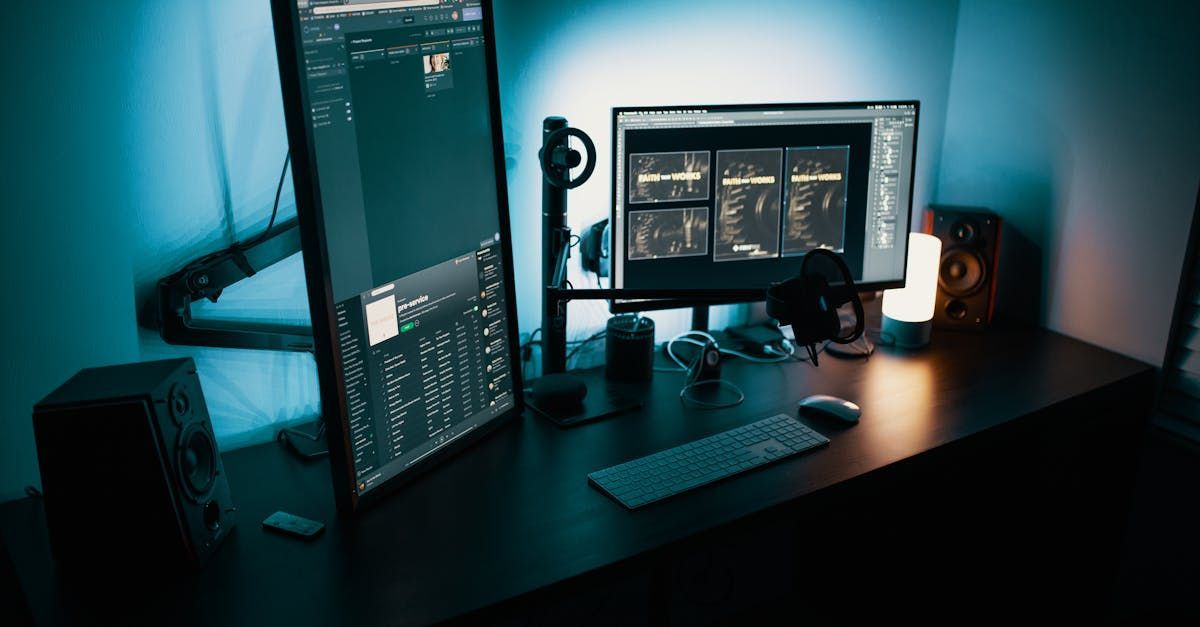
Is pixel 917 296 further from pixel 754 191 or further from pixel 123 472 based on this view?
pixel 123 472

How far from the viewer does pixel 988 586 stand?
2074 mm

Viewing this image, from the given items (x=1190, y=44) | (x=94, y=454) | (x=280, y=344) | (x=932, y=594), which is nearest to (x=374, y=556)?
(x=94, y=454)

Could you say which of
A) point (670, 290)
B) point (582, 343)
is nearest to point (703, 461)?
point (670, 290)

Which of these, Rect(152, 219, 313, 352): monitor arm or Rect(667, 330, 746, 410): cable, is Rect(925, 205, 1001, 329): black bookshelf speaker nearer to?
Rect(667, 330, 746, 410): cable

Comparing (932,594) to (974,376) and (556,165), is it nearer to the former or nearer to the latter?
(974,376)

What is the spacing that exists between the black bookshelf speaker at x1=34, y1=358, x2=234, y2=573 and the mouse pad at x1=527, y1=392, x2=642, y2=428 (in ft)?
2.00

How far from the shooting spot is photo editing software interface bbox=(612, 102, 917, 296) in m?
1.72

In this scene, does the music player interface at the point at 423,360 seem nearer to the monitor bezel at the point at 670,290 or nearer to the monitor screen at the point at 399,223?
the monitor screen at the point at 399,223

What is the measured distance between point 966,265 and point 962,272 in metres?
0.02

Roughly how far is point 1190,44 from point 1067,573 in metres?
1.15

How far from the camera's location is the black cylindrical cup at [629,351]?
5.82 ft

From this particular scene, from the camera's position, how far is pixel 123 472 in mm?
1117

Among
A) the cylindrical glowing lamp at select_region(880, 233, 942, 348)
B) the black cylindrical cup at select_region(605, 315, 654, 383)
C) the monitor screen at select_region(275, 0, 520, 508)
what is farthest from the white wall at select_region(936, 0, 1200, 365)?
the monitor screen at select_region(275, 0, 520, 508)

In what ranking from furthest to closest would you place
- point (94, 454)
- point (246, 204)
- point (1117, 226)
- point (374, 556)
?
point (1117, 226) < point (246, 204) < point (374, 556) < point (94, 454)
